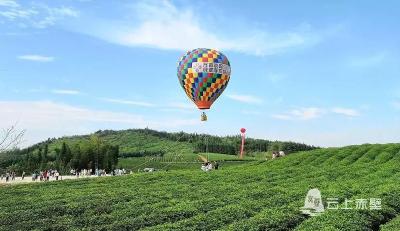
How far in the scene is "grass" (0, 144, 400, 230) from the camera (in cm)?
2133

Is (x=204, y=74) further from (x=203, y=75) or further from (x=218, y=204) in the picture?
(x=218, y=204)

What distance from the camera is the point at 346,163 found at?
51938mm

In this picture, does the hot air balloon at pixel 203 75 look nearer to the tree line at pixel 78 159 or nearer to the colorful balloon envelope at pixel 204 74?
the colorful balloon envelope at pixel 204 74

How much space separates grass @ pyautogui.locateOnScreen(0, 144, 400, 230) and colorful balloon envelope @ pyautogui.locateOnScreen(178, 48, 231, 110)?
11440 millimetres

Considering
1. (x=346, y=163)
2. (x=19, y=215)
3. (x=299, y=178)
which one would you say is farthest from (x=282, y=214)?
(x=346, y=163)

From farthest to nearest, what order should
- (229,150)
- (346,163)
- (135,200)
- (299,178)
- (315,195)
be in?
(229,150)
(346,163)
(299,178)
(135,200)
(315,195)

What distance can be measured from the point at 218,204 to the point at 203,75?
92.3 feet

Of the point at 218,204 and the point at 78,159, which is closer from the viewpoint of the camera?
the point at 218,204

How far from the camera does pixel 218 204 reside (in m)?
27.5

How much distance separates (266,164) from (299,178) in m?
16.1

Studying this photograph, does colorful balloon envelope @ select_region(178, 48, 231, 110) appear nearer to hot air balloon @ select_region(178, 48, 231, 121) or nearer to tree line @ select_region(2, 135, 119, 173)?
hot air balloon @ select_region(178, 48, 231, 121)

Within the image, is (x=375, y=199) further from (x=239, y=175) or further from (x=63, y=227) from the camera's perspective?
(x=239, y=175)

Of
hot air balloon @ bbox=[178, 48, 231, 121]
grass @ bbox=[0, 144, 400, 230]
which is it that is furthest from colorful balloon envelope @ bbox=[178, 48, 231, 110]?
grass @ bbox=[0, 144, 400, 230]


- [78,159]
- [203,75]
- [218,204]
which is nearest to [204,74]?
[203,75]
